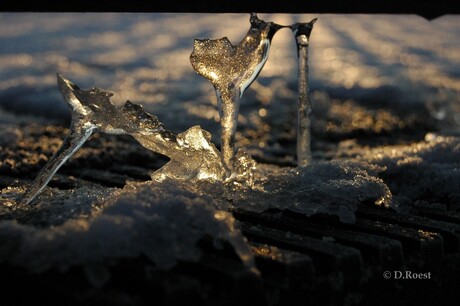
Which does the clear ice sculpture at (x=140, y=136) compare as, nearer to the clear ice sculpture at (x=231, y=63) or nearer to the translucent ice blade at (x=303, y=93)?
the clear ice sculpture at (x=231, y=63)

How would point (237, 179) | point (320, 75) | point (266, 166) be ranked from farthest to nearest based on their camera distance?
point (320, 75) < point (266, 166) < point (237, 179)

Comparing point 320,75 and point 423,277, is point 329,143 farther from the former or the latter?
point 320,75

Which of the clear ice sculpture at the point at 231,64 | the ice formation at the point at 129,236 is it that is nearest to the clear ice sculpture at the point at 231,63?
the clear ice sculpture at the point at 231,64

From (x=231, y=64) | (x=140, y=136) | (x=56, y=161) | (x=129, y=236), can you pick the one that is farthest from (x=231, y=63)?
(x=129, y=236)

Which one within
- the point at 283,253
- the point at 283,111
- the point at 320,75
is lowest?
the point at 283,253

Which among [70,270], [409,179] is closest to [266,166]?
[409,179]
